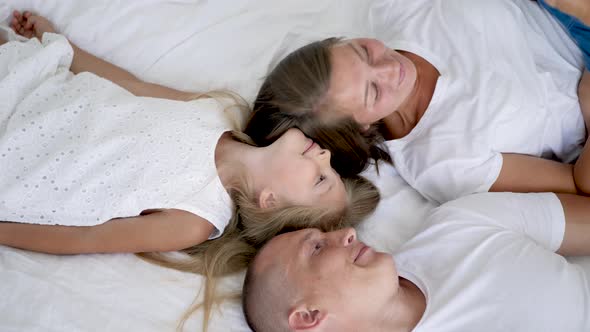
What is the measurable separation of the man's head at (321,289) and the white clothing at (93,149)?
22 cm

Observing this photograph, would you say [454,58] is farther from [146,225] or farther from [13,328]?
[13,328]

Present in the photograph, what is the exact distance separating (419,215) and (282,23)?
26.0 inches

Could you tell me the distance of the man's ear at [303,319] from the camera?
0.89 meters

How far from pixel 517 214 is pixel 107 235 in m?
0.82

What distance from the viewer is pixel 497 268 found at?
971 mm

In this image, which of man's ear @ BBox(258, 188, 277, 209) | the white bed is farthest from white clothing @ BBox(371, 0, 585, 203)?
man's ear @ BBox(258, 188, 277, 209)

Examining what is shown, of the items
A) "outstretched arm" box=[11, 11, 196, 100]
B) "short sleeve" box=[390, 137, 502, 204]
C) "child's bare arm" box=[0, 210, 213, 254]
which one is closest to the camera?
"child's bare arm" box=[0, 210, 213, 254]

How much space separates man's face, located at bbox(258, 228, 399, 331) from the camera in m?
0.90

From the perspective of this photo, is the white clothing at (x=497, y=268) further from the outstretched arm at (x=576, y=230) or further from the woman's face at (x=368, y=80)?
the woman's face at (x=368, y=80)

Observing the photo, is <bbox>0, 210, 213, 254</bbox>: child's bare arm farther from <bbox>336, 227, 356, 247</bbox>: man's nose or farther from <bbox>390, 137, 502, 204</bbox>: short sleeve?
<bbox>390, 137, 502, 204</bbox>: short sleeve

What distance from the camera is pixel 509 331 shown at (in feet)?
2.98

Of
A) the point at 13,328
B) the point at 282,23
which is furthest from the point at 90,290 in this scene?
the point at 282,23

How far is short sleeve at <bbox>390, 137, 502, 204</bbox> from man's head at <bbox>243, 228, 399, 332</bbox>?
318mm

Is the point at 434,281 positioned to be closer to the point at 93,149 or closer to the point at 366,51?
the point at 366,51
